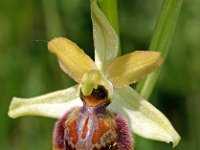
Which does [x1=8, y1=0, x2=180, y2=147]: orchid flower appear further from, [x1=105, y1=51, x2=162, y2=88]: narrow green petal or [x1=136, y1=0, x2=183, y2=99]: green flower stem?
[x1=136, y1=0, x2=183, y2=99]: green flower stem

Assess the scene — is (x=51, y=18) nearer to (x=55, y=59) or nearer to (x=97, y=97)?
(x=55, y=59)

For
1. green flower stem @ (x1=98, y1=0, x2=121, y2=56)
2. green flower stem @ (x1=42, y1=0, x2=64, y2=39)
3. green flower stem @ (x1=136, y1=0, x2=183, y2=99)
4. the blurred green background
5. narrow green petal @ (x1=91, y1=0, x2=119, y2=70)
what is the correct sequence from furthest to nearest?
green flower stem @ (x1=42, y1=0, x2=64, y2=39) → the blurred green background → green flower stem @ (x1=136, y1=0, x2=183, y2=99) → green flower stem @ (x1=98, y1=0, x2=121, y2=56) → narrow green petal @ (x1=91, y1=0, x2=119, y2=70)

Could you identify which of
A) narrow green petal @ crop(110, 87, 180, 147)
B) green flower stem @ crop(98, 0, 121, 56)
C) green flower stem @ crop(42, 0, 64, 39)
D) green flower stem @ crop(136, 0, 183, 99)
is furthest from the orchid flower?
green flower stem @ crop(42, 0, 64, 39)

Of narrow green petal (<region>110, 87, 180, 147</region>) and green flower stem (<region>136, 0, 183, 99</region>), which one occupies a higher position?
green flower stem (<region>136, 0, 183, 99</region>)

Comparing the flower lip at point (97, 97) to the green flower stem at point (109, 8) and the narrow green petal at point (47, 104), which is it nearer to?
the narrow green petal at point (47, 104)

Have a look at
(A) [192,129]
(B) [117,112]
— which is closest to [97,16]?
(B) [117,112]

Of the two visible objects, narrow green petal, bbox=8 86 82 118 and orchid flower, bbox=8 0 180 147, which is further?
narrow green petal, bbox=8 86 82 118

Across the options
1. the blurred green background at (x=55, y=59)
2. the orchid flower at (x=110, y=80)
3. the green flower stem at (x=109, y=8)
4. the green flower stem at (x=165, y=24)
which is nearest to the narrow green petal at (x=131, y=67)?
the orchid flower at (x=110, y=80)

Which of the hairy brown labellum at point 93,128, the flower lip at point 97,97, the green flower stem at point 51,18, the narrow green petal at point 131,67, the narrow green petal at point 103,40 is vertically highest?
the narrow green petal at point 103,40
